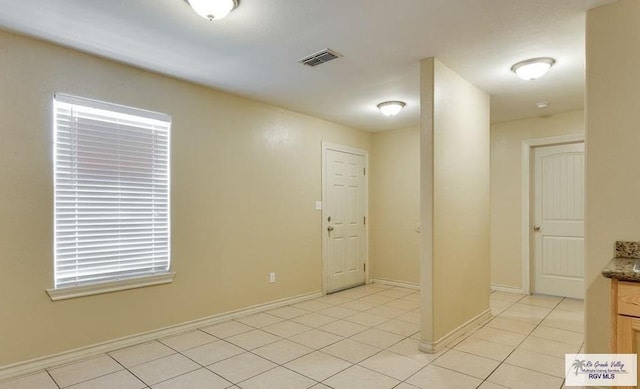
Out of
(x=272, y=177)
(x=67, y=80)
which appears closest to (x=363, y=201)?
(x=272, y=177)

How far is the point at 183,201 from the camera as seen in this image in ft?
11.3

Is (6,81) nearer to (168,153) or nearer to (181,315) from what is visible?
(168,153)

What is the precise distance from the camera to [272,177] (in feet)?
14.1

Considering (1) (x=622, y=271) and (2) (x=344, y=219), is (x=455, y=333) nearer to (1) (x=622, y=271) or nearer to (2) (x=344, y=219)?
(1) (x=622, y=271)

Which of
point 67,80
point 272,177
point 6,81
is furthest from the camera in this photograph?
point 272,177

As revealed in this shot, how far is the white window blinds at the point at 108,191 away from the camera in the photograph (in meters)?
2.72

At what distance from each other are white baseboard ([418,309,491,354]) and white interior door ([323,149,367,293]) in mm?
2050

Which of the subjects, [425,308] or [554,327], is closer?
[425,308]

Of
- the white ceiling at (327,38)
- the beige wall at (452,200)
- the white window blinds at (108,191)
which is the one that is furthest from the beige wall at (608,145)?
the white window blinds at (108,191)

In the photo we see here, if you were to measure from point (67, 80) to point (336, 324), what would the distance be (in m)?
3.25

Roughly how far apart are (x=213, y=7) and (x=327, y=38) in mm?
864

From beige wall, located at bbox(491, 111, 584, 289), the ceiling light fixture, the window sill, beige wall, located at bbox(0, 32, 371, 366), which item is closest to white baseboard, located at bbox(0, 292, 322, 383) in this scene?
beige wall, located at bbox(0, 32, 371, 366)

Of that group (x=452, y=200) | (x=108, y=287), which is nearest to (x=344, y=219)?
(x=452, y=200)

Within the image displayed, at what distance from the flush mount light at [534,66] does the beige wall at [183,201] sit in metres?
2.58
